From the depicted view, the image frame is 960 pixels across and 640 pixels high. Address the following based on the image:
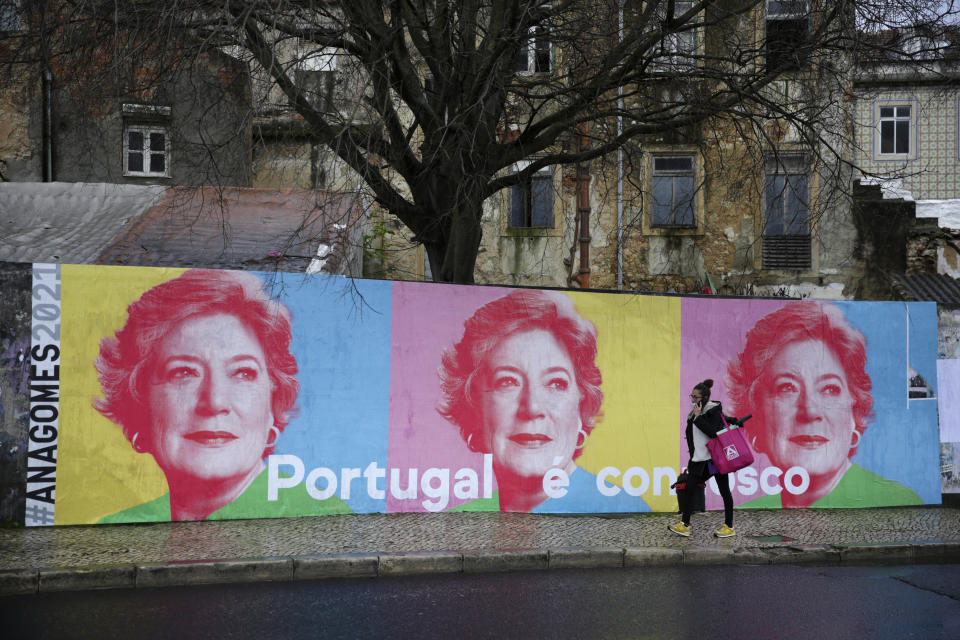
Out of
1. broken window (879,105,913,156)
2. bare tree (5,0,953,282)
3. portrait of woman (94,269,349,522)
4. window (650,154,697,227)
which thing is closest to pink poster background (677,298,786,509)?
bare tree (5,0,953,282)

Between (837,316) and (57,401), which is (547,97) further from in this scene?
(57,401)

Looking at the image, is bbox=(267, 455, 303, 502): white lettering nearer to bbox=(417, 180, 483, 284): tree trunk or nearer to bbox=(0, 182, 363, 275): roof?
bbox=(0, 182, 363, 275): roof

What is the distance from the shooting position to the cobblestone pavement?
778 cm

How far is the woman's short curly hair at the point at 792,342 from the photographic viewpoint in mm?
11141

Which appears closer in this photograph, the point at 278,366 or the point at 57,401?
the point at 57,401

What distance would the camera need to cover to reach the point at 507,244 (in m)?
20.7

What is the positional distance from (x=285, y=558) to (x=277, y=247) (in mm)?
6458

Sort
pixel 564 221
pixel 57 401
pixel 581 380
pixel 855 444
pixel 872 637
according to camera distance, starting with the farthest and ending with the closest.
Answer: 1. pixel 564 221
2. pixel 855 444
3. pixel 581 380
4. pixel 57 401
5. pixel 872 637

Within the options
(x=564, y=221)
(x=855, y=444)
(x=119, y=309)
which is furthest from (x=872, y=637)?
(x=564, y=221)

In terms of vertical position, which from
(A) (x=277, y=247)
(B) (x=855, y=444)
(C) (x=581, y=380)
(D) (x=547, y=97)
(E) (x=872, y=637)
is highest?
(D) (x=547, y=97)

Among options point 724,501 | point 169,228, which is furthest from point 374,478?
point 169,228

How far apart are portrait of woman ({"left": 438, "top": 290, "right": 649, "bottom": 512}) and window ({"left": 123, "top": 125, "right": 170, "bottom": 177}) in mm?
11267

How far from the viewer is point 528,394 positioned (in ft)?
34.5

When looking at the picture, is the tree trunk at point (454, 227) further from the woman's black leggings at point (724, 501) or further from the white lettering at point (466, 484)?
the woman's black leggings at point (724, 501)
